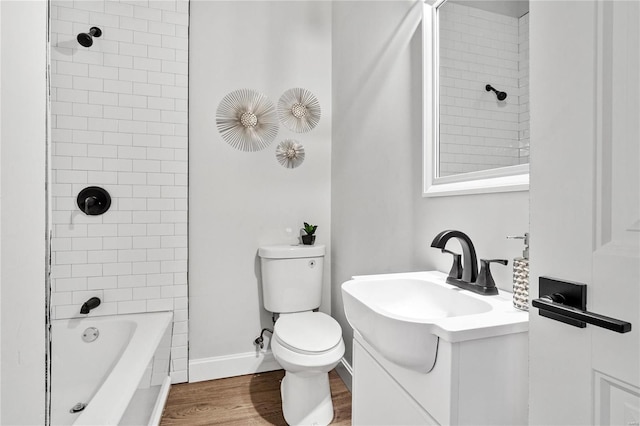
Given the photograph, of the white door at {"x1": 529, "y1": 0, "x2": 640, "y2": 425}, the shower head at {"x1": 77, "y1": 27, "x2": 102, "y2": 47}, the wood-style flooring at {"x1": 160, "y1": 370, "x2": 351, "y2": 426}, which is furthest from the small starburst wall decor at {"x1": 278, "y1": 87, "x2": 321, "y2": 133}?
the white door at {"x1": 529, "y1": 0, "x2": 640, "y2": 425}

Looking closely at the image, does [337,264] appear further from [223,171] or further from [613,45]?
[613,45]

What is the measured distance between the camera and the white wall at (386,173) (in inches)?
43.0

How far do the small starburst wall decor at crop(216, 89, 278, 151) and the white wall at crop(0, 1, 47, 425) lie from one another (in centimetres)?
192

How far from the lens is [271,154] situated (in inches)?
90.5

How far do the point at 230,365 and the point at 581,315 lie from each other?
7.03 ft

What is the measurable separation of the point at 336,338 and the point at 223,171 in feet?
4.22

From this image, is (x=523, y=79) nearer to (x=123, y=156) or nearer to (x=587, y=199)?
(x=587, y=199)

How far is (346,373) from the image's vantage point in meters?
2.06

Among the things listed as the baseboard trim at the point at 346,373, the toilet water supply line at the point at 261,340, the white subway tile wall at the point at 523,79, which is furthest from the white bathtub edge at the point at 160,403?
the white subway tile wall at the point at 523,79

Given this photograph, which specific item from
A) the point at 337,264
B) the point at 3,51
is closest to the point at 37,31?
the point at 3,51

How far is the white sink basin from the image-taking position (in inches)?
29.2

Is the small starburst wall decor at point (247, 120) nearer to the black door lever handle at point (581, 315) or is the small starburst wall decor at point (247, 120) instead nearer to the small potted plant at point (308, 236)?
the small potted plant at point (308, 236)

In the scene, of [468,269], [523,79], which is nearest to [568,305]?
[468,269]

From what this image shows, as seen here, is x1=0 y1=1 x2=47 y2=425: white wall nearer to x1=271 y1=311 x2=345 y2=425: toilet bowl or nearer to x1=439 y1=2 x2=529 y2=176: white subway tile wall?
x1=439 y1=2 x2=529 y2=176: white subway tile wall
